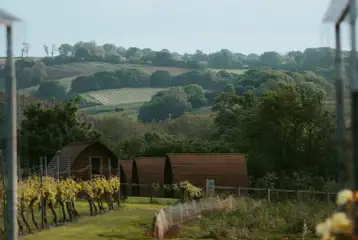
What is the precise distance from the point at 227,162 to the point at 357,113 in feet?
97.8

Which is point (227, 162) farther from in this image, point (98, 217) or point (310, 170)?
point (98, 217)

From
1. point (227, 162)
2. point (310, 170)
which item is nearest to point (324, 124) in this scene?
point (310, 170)

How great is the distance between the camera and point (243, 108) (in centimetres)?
5694

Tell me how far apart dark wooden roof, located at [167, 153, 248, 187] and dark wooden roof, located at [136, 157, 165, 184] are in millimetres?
3748

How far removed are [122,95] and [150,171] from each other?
7686 centimetres

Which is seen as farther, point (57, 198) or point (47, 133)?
point (47, 133)

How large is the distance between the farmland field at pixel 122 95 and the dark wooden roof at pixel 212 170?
7372 cm

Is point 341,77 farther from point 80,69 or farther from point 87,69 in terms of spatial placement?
point 87,69

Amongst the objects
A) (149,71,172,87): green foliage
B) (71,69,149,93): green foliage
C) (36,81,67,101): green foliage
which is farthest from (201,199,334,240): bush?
(149,71,172,87): green foliage

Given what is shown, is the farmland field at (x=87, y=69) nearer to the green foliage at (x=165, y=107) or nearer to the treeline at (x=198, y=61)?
the treeline at (x=198, y=61)

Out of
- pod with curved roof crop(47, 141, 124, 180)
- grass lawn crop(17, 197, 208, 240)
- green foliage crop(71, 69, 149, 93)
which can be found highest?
green foliage crop(71, 69, 149, 93)

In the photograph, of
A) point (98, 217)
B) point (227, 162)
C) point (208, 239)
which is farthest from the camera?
point (227, 162)

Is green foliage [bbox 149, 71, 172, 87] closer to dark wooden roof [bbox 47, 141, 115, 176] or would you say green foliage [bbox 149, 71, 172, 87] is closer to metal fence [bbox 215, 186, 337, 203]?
dark wooden roof [bbox 47, 141, 115, 176]

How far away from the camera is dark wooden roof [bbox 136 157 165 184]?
1501 inches
